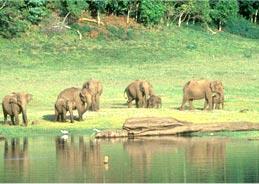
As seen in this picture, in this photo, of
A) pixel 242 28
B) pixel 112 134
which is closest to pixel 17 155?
pixel 112 134

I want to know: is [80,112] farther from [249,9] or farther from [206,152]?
[249,9]

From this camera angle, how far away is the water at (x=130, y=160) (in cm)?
2353

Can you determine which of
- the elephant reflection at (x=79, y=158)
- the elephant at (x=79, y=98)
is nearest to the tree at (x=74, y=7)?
the elephant at (x=79, y=98)

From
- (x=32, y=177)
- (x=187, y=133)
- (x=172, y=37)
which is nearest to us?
(x=32, y=177)

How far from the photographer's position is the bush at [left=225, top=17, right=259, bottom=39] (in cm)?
7675

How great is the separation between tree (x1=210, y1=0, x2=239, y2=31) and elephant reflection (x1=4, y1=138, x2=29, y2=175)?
44.3 m

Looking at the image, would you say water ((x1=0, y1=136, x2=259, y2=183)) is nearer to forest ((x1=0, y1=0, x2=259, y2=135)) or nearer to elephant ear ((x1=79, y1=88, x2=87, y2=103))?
elephant ear ((x1=79, y1=88, x2=87, y2=103))

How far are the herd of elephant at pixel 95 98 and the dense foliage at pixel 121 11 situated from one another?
20796 millimetres

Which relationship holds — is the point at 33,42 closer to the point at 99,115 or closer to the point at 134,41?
the point at 134,41

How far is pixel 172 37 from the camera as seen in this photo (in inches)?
2655

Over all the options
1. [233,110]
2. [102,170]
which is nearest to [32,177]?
[102,170]

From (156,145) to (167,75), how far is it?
23.4 metres

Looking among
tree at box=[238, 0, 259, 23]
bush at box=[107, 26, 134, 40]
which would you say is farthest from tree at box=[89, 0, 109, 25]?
tree at box=[238, 0, 259, 23]

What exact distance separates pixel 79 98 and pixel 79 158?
30.7 ft
